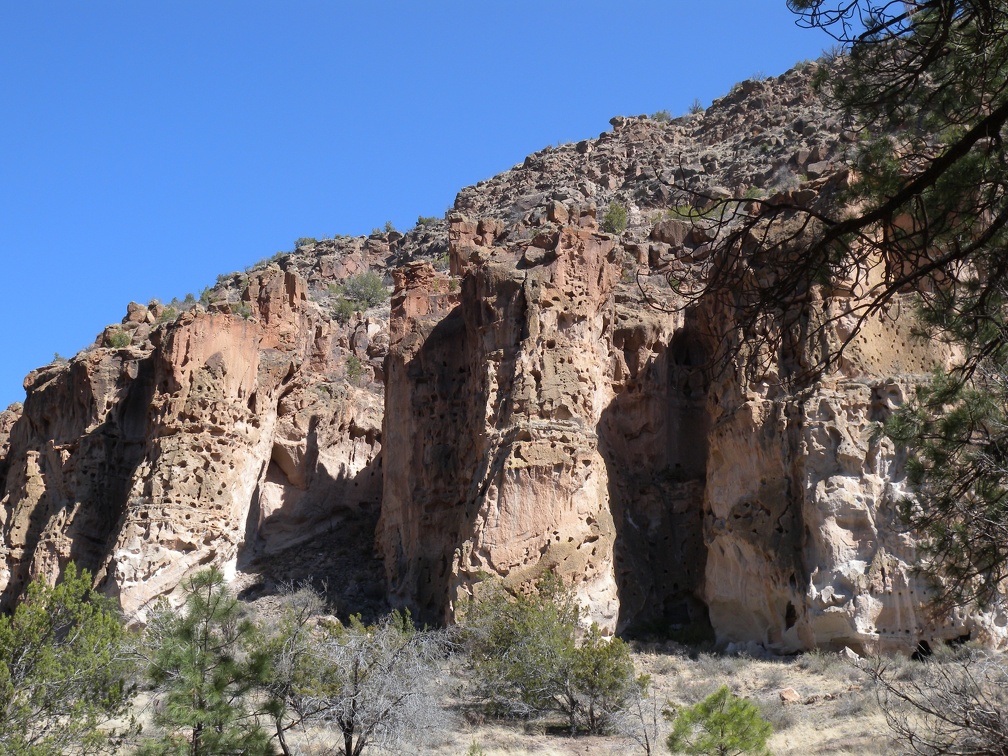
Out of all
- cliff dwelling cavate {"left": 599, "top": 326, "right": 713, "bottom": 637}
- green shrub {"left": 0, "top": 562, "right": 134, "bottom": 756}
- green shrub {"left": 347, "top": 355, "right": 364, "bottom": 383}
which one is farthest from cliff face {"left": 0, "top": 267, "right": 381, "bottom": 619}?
green shrub {"left": 0, "top": 562, "right": 134, "bottom": 756}

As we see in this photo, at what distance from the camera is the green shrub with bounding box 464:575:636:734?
16.8 meters

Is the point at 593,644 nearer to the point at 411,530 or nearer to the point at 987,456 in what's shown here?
the point at 411,530

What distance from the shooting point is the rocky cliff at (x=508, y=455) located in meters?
19.9

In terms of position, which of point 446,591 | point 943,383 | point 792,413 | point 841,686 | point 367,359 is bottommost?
point 841,686

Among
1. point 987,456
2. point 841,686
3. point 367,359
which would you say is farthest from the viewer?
point 367,359

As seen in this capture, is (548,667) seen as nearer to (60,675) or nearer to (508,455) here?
(508,455)

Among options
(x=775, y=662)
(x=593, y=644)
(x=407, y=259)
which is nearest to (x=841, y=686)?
(x=775, y=662)

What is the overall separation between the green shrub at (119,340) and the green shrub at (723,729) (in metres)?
25.5

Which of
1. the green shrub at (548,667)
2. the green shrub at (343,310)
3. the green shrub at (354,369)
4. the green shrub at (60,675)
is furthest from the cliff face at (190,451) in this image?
the green shrub at (60,675)

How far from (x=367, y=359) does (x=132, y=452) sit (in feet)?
27.6

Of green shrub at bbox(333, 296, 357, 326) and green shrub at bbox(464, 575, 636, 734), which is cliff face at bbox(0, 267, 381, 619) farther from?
green shrub at bbox(464, 575, 636, 734)

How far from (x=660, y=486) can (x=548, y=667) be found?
7.84 m

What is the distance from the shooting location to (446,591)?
22.2 meters

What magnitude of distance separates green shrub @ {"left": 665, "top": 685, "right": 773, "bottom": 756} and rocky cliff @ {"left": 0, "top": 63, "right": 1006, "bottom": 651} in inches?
232
